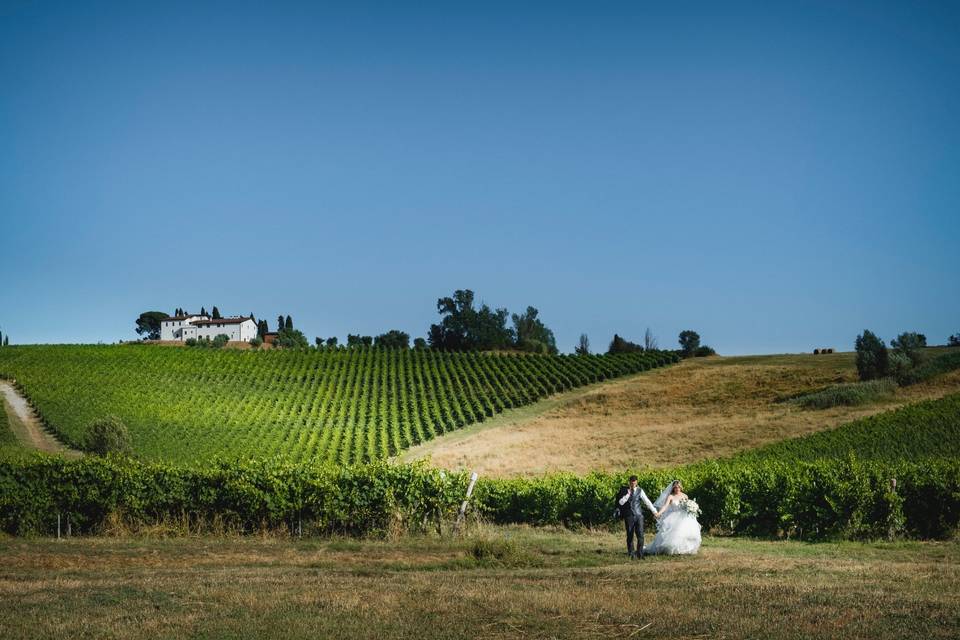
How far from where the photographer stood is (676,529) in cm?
1797

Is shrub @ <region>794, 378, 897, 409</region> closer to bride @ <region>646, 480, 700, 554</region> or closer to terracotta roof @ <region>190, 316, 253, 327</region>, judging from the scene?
bride @ <region>646, 480, 700, 554</region>

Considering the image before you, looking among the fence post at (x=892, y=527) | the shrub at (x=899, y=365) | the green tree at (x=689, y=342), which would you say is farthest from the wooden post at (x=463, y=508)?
the green tree at (x=689, y=342)

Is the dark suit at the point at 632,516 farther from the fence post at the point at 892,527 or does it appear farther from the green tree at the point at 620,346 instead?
the green tree at the point at 620,346

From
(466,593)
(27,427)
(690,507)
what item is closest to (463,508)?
(690,507)

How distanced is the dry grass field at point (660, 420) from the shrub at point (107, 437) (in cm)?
1766

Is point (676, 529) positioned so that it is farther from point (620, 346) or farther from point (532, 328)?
point (532, 328)

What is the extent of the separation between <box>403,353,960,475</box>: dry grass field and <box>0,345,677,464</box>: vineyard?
4.20m

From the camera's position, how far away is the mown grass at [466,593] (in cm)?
1017

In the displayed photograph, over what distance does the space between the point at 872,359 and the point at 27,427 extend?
6315 cm

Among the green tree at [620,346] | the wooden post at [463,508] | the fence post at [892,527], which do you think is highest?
the green tree at [620,346]

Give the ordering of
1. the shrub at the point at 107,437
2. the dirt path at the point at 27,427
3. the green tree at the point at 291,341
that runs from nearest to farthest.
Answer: the shrub at the point at 107,437
the dirt path at the point at 27,427
the green tree at the point at 291,341

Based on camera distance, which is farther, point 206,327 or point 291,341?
point 206,327

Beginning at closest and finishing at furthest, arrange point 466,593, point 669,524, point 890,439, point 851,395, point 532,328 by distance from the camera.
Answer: point 466,593 → point 669,524 → point 890,439 → point 851,395 → point 532,328

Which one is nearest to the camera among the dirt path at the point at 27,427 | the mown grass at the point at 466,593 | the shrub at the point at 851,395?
the mown grass at the point at 466,593
